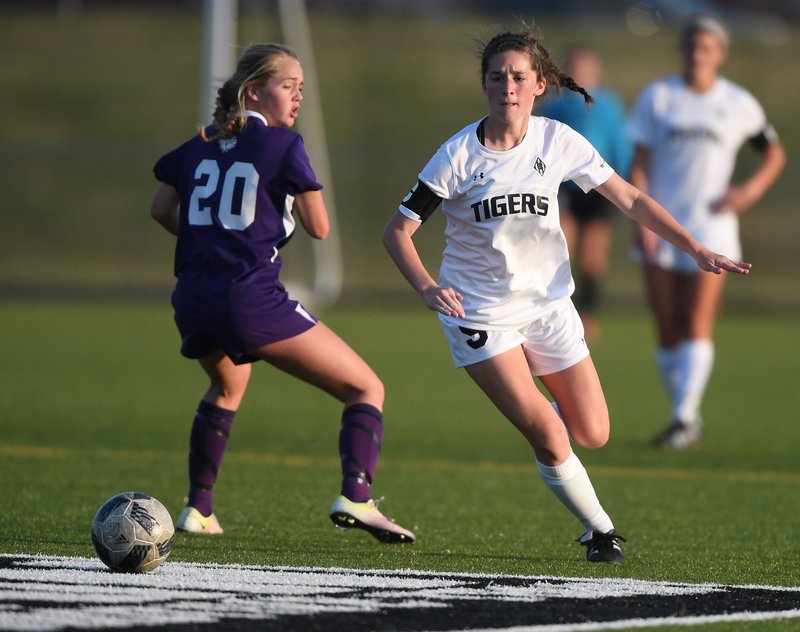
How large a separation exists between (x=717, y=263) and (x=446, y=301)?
1.02m

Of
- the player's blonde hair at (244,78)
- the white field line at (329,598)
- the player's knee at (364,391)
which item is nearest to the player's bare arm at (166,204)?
the player's blonde hair at (244,78)

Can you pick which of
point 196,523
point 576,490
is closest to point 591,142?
point 196,523

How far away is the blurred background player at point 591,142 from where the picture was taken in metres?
12.4

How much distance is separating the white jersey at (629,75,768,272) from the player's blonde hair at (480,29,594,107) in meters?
4.11

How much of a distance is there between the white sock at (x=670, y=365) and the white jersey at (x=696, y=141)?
0.54 metres

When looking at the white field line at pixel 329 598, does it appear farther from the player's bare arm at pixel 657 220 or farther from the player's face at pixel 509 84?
the player's face at pixel 509 84

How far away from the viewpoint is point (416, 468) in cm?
842

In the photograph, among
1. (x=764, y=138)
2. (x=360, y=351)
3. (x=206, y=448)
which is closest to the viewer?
(x=206, y=448)

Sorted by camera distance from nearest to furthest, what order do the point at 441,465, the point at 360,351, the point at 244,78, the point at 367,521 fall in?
the point at 367,521 → the point at 244,78 → the point at 441,465 → the point at 360,351

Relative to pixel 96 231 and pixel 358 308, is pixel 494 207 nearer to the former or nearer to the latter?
pixel 358 308

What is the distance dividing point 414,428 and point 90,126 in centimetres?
1817

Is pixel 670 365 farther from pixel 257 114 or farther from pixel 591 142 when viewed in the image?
pixel 257 114

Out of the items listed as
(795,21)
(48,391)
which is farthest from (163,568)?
(795,21)

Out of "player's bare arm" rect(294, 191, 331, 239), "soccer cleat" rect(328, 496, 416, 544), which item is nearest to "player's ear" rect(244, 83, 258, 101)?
"player's bare arm" rect(294, 191, 331, 239)
